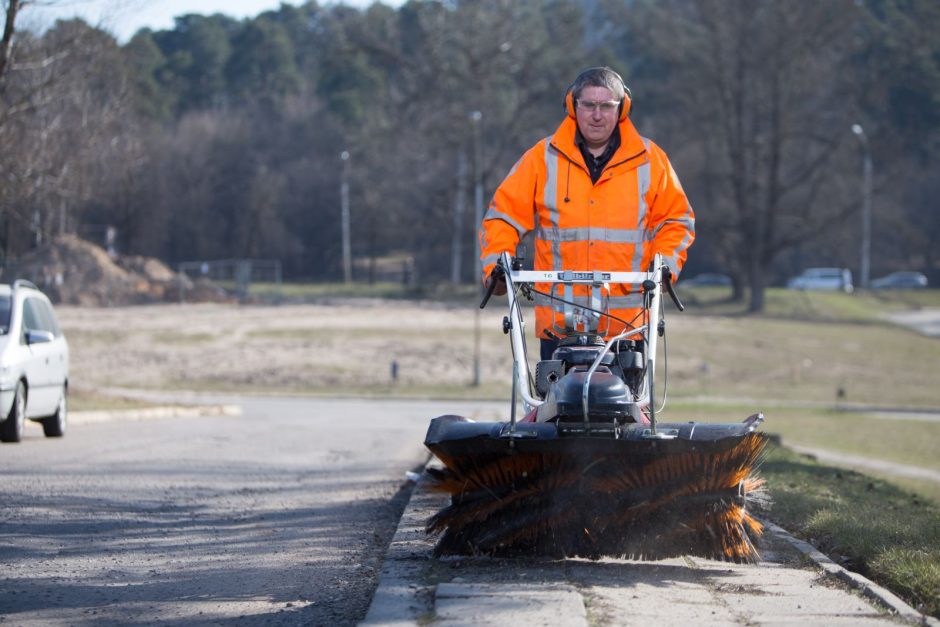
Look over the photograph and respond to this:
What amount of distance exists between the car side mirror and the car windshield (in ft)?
0.79

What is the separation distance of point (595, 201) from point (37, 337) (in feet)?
27.4

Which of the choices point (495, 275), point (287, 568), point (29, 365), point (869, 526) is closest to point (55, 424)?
point (29, 365)

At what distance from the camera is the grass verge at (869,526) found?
5555 mm

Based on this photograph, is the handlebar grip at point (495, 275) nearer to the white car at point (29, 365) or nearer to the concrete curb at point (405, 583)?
the concrete curb at point (405, 583)

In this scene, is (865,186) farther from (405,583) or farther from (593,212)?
(405,583)

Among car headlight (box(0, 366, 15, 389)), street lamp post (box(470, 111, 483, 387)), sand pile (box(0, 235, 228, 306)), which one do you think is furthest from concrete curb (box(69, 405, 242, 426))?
sand pile (box(0, 235, 228, 306))

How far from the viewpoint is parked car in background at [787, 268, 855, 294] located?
246 ft

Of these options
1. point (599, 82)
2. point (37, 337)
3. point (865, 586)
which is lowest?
point (865, 586)

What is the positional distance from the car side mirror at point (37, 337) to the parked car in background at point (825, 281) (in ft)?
212

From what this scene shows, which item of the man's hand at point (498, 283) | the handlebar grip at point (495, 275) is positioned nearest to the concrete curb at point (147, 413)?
the man's hand at point (498, 283)

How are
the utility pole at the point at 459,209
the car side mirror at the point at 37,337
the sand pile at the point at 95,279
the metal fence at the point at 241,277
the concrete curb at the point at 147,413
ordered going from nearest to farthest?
the car side mirror at the point at 37,337, the concrete curb at the point at 147,413, the sand pile at the point at 95,279, the metal fence at the point at 241,277, the utility pole at the point at 459,209

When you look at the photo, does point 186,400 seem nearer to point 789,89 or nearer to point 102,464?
point 102,464

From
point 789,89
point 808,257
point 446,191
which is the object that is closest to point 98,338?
point 446,191

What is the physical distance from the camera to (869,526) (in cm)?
694
